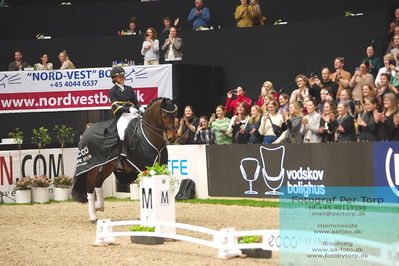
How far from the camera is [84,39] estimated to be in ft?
79.3

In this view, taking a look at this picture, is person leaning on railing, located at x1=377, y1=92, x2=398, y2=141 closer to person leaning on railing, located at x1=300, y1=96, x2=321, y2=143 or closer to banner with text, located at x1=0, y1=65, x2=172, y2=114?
person leaning on railing, located at x1=300, y1=96, x2=321, y2=143

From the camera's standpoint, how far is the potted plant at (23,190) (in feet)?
66.2

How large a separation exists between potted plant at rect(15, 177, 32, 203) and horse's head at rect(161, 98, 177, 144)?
6.74 metres

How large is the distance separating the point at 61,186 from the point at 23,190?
0.98 m

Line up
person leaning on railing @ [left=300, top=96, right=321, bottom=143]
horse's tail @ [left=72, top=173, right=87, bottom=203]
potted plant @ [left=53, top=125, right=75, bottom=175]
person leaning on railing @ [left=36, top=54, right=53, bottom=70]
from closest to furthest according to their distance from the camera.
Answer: horse's tail @ [left=72, top=173, right=87, bottom=203], person leaning on railing @ [left=300, top=96, right=321, bottom=143], potted plant @ [left=53, top=125, right=75, bottom=175], person leaning on railing @ [left=36, top=54, right=53, bottom=70]

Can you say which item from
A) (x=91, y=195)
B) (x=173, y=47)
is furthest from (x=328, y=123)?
(x=173, y=47)

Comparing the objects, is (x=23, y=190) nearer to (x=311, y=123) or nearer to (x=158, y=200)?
(x=311, y=123)

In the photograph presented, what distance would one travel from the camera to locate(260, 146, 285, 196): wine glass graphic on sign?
16719mm

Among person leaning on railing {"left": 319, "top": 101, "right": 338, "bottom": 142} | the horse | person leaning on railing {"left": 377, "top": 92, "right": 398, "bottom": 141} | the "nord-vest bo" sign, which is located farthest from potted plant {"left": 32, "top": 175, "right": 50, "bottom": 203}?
person leaning on railing {"left": 377, "top": 92, "right": 398, "bottom": 141}

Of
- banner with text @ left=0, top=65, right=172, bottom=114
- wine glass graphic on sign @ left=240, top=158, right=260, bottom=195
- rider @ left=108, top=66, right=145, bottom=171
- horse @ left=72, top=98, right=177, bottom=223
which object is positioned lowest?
wine glass graphic on sign @ left=240, top=158, right=260, bottom=195

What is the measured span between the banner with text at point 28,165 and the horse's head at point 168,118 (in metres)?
6.84

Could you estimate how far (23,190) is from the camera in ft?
66.3

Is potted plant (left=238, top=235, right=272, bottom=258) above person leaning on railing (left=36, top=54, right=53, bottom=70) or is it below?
below

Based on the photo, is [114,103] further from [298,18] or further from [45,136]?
[298,18]
